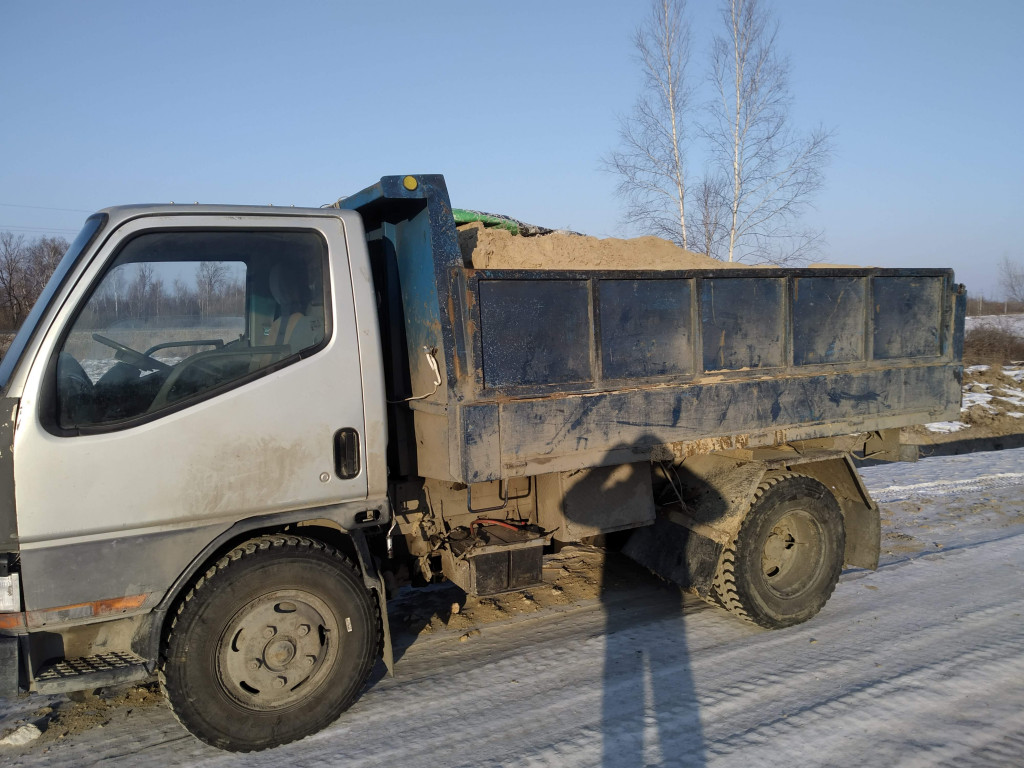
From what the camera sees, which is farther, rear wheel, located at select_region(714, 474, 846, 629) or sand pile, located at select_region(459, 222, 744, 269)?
rear wheel, located at select_region(714, 474, 846, 629)

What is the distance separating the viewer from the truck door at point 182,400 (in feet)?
10.1

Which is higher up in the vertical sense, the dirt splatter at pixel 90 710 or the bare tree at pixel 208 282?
the bare tree at pixel 208 282

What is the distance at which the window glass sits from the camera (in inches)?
126

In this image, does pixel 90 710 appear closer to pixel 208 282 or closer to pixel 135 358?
pixel 135 358

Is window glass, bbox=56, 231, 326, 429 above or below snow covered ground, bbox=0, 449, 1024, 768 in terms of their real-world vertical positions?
above

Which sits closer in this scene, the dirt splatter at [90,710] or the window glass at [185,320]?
the window glass at [185,320]

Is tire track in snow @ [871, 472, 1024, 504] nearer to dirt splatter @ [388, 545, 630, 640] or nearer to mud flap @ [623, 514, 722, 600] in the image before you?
dirt splatter @ [388, 545, 630, 640]

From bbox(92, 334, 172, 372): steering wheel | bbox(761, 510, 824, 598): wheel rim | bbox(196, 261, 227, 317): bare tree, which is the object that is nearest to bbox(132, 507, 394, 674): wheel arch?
bbox(92, 334, 172, 372): steering wheel

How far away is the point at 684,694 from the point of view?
13.3ft

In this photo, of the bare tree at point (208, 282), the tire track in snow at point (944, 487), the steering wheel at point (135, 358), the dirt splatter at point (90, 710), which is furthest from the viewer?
the tire track in snow at point (944, 487)

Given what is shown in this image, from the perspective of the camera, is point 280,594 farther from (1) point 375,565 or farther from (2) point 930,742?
(2) point 930,742

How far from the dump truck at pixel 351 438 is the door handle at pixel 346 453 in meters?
0.02

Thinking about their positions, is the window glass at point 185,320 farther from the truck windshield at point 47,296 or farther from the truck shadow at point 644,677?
the truck shadow at point 644,677

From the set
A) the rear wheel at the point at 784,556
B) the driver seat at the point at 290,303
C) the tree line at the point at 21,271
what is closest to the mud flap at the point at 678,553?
the rear wheel at the point at 784,556
